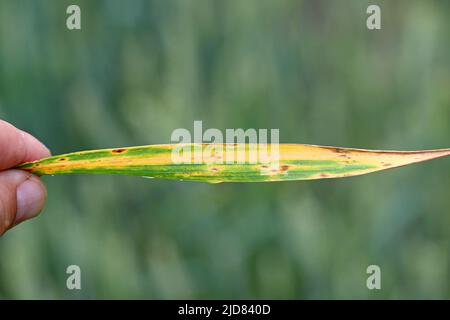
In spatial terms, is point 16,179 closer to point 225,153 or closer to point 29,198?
point 29,198

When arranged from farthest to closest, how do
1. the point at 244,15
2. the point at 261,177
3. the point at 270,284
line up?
the point at 244,15 → the point at 270,284 → the point at 261,177

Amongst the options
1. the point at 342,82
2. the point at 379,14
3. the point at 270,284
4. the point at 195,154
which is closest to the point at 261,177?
the point at 195,154

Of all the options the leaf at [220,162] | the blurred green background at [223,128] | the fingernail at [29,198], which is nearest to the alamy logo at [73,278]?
the blurred green background at [223,128]

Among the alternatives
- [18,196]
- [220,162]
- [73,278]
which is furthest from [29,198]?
[73,278]

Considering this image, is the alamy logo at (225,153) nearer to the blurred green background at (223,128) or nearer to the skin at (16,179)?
the skin at (16,179)

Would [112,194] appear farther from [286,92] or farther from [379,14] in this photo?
[379,14]

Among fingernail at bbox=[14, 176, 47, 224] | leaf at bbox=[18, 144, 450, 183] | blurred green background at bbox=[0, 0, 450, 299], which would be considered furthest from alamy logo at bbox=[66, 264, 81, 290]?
leaf at bbox=[18, 144, 450, 183]

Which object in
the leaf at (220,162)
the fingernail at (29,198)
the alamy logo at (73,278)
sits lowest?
the alamy logo at (73,278)
